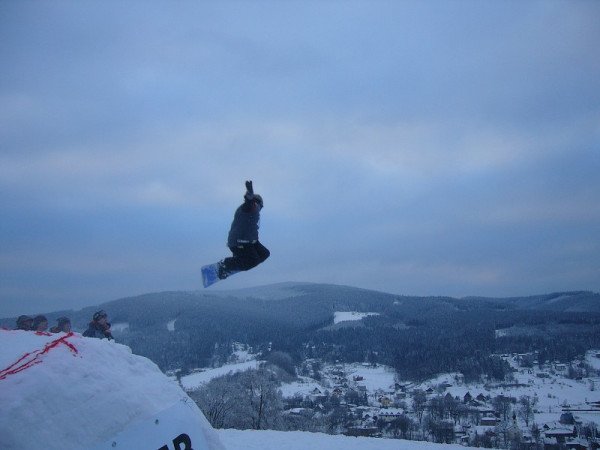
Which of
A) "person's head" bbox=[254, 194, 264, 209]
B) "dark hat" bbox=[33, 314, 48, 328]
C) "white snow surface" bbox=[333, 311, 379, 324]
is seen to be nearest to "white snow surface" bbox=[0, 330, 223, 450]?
"person's head" bbox=[254, 194, 264, 209]

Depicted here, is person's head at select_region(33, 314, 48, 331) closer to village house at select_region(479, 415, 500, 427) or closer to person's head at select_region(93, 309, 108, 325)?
person's head at select_region(93, 309, 108, 325)

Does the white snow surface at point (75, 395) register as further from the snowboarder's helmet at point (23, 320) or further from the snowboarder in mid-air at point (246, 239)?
the snowboarder's helmet at point (23, 320)

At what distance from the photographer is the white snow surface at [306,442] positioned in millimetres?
17219

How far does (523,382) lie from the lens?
93.1 m

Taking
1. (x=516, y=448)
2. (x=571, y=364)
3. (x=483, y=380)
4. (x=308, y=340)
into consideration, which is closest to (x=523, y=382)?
(x=483, y=380)

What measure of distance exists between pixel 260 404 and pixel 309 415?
618 inches

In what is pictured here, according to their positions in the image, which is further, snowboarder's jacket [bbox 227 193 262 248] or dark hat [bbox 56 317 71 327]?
dark hat [bbox 56 317 71 327]

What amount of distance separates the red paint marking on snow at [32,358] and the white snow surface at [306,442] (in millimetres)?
14544

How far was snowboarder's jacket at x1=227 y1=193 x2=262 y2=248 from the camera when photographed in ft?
20.5

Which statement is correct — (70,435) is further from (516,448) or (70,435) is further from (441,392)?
(441,392)

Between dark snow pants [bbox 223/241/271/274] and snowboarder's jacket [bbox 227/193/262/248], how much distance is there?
11 cm

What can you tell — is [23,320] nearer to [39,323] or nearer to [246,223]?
[39,323]

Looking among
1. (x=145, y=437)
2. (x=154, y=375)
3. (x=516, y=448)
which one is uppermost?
(x=154, y=375)

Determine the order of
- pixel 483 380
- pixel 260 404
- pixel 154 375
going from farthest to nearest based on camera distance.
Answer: pixel 483 380 < pixel 260 404 < pixel 154 375
